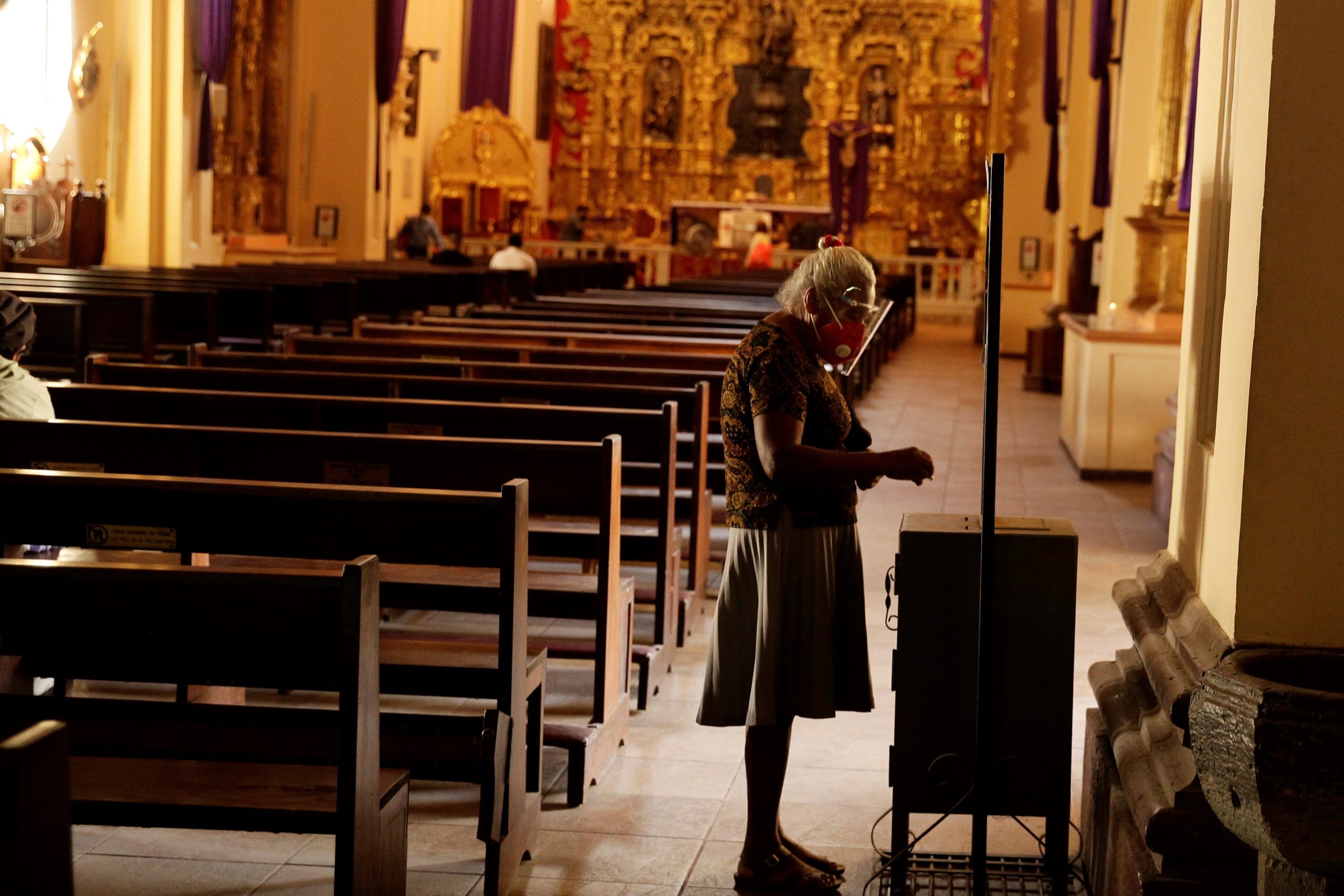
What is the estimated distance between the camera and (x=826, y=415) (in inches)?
128

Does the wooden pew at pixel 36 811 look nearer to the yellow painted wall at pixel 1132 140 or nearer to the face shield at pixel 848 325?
the face shield at pixel 848 325

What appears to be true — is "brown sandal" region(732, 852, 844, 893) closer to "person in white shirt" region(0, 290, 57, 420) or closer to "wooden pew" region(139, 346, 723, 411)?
"person in white shirt" region(0, 290, 57, 420)

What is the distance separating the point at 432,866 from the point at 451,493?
83 centimetres

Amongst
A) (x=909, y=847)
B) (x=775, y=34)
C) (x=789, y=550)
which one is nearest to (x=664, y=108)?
(x=775, y=34)

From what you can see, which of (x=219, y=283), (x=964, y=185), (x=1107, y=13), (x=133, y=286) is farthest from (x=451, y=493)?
(x=964, y=185)

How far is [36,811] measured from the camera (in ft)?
4.31

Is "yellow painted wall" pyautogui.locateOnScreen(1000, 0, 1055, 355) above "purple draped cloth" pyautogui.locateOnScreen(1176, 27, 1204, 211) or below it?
above

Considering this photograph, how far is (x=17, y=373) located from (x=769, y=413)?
237cm

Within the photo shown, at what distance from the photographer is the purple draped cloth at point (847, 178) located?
24469mm

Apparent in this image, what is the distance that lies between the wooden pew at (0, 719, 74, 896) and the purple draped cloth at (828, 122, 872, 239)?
22.9 meters

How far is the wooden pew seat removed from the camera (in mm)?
2553

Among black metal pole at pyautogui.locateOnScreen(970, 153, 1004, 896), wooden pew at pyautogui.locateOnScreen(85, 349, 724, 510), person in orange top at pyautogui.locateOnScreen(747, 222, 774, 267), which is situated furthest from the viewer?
person in orange top at pyautogui.locateOnScreen(747, 222, 774, 267)

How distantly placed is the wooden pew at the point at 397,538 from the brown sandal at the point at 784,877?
19.1 inches

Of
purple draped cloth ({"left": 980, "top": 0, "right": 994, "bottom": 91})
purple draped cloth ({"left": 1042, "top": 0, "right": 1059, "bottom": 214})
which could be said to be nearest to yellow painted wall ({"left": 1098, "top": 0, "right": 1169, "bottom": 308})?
purple draped cloth ({"left": 1042, "top": 0, "right": 1059, "bottom": 214})
